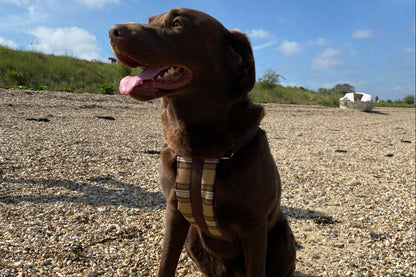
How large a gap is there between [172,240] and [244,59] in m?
1.22

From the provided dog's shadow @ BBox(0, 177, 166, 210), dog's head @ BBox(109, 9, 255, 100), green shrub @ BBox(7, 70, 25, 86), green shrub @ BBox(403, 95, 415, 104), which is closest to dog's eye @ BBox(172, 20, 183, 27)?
dog's head @ BBox(109, 9, 255, 100)

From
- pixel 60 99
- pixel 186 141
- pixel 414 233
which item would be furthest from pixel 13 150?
pixel 60 99

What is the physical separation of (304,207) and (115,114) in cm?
735

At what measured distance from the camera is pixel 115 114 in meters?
10.1

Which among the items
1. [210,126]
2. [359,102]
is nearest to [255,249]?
[210,126]

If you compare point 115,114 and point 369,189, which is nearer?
point 369,189

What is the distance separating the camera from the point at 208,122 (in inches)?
76.2

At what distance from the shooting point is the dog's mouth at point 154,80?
1.78 meters

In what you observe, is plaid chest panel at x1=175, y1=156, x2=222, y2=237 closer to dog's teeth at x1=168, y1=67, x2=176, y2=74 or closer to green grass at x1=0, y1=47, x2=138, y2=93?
dog's teeth at x1=168, y1=67, x2=176, y2=74

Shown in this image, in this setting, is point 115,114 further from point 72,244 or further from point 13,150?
point 72,244

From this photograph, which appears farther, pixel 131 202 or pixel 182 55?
pixel 131 202

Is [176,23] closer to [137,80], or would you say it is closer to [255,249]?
[137,80]

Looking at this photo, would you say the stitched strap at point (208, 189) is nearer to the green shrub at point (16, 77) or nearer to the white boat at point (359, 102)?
the green shrub at point (16, 77)

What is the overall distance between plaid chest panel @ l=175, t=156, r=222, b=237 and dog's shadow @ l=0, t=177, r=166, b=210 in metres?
1.87
